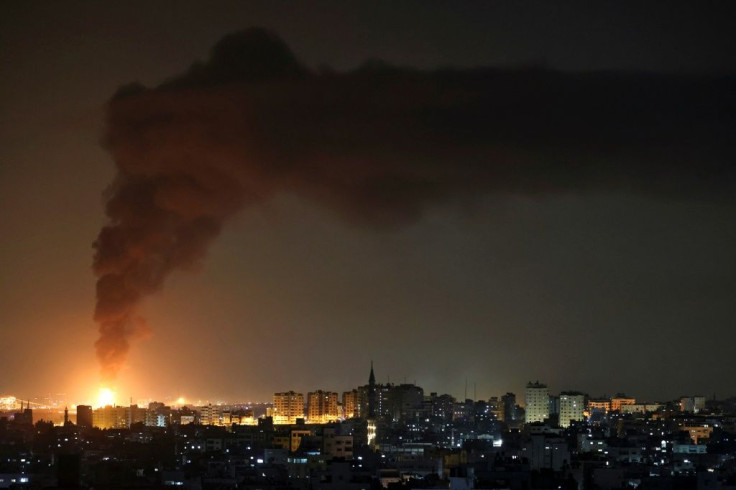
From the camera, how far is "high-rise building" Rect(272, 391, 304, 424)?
82.4 meters

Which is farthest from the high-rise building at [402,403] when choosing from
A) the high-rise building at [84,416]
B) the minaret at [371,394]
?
the high-rise building at [84,416]

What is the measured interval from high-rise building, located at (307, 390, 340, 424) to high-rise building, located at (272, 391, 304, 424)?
4.25 ft

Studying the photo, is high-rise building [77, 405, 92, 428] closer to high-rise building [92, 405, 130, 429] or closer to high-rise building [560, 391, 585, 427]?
high-rise building [92, 405, 130, 429]

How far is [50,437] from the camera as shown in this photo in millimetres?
50125

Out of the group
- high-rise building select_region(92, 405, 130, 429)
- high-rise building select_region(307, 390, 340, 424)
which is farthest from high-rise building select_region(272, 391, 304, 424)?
high-rise building select_region(92, 405, 130, 429)

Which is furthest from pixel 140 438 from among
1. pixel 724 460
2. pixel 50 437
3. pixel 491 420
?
pixel 491 420

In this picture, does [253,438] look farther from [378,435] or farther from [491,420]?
[491,420]

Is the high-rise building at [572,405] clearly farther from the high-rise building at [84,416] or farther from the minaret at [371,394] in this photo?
the high-rise building at [84,416]

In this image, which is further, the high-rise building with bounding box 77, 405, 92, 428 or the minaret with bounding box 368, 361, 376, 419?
the minaret with bounding box 368, 361, 376, 419

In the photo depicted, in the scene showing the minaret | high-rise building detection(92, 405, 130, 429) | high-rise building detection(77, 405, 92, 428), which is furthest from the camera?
the minaret

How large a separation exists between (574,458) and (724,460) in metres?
6.82

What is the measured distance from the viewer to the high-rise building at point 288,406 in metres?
82.4

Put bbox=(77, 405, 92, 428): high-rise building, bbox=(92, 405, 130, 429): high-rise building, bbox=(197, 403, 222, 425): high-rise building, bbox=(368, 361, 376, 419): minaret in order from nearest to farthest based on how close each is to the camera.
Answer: bbox=(77, 405, 92, 428): high-rise building → bbox=(92, 405, 130, 429): high-rise building → bbox=(368, 361, 376, 419): minaret → bbox=(197, 403, 222, 425): high-rise building

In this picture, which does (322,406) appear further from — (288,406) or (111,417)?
(111,417)
